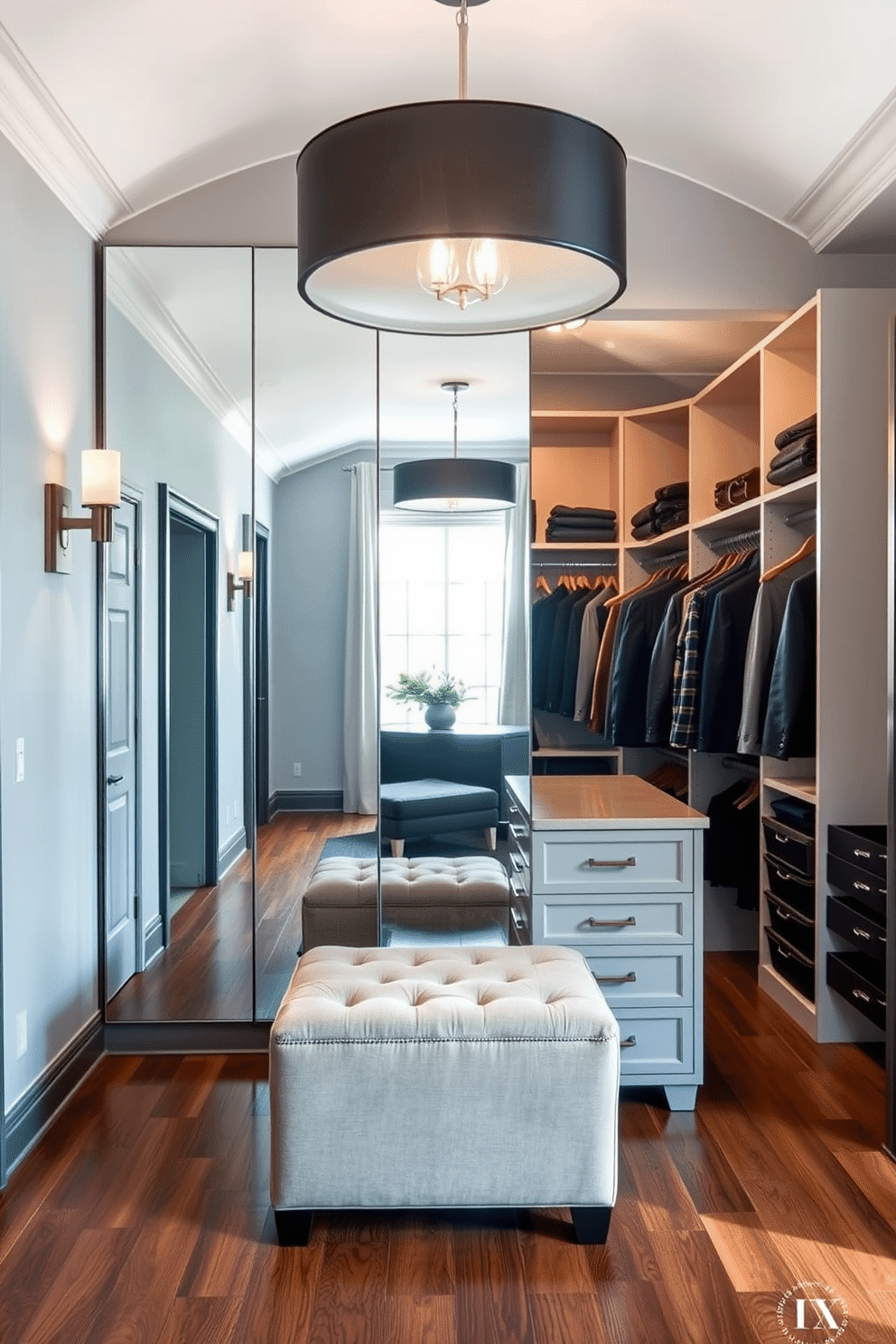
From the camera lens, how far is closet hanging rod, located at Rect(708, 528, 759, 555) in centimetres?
489

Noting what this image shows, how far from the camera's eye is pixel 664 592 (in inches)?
200

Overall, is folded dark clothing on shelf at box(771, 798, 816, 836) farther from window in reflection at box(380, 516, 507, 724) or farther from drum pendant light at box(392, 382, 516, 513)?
drum pendant light at box(392, 382, 516, 513)

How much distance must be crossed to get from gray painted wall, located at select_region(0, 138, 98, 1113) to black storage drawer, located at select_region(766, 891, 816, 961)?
2.32 metres

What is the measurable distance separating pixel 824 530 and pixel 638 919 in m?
1.40

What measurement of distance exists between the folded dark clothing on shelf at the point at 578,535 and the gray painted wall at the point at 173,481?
79.2 inches

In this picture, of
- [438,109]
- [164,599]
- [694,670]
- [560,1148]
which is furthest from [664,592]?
[438,109]

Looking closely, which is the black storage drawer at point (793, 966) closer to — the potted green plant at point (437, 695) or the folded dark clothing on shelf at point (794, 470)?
the potted green plant at point (437, 695)

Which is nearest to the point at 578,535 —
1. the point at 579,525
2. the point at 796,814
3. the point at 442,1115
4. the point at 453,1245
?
the point at 579,525

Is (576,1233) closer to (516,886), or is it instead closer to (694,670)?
(516,886)

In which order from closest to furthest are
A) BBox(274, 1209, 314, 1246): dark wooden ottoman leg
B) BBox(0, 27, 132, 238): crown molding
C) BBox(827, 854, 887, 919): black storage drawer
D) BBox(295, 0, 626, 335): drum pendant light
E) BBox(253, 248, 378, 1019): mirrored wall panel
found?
BBox(295, 0, 626, 335): drum pendant light < BBox(274, 1209, 314, 1246): dark wooden ottoman leg < BBox(0, 27, 132, 238): crown molding < BBox(827, 854, 887, 919): black storage drawer < BBox(253, 248, 378, 1019): mirrored wall panel

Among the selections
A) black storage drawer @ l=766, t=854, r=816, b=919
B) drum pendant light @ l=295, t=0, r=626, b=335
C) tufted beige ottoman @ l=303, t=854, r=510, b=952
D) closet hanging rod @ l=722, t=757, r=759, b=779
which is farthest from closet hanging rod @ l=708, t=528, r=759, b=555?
drum pendant light @ l=295, t=0, r=626, b=335

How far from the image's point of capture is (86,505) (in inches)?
131

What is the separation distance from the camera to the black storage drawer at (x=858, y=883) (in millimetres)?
3359

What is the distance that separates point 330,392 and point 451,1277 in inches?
100
